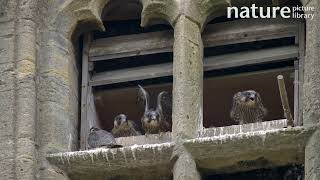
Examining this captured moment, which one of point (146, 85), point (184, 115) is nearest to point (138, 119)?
point (146, 85)

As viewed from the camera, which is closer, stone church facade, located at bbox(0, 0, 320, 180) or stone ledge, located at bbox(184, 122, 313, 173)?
stone ledge, located at bbox(184, 122, 313, 173)

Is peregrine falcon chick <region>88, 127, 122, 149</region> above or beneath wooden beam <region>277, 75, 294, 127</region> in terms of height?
beneath

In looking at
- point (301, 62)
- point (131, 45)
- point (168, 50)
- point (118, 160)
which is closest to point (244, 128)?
point (301, 62)

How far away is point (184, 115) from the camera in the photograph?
11945 millimetres

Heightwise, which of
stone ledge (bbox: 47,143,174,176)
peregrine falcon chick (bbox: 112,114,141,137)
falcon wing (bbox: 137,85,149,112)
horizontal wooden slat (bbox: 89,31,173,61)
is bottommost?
stone ledge (bbox: 47,143,174,176)

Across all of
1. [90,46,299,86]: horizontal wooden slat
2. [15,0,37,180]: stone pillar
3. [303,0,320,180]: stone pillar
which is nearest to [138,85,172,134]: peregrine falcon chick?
[90,46,299,86]: horizontal wooden slat

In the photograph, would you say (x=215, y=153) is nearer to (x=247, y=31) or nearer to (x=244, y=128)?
(x=244, y=128)

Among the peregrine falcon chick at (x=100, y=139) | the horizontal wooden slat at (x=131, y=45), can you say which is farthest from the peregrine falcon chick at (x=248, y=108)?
the peregrine falcon chick at (x=100, y=139)

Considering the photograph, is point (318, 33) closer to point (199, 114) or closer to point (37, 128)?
point (199, 114)

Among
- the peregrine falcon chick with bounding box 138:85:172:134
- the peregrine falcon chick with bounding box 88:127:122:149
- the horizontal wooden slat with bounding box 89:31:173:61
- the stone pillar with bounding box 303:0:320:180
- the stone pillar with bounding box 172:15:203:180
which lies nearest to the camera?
the stone pillar with bounding box 303:0:320:180

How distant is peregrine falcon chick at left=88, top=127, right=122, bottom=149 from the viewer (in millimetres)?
12117

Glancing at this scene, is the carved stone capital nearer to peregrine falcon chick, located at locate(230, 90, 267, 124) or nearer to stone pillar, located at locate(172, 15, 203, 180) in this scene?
stone pillar, located at locate(172, 15, 203, 180)

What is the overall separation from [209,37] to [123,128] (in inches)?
28.4

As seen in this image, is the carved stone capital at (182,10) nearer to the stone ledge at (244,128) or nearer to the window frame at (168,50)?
the window frame at (168,50)
